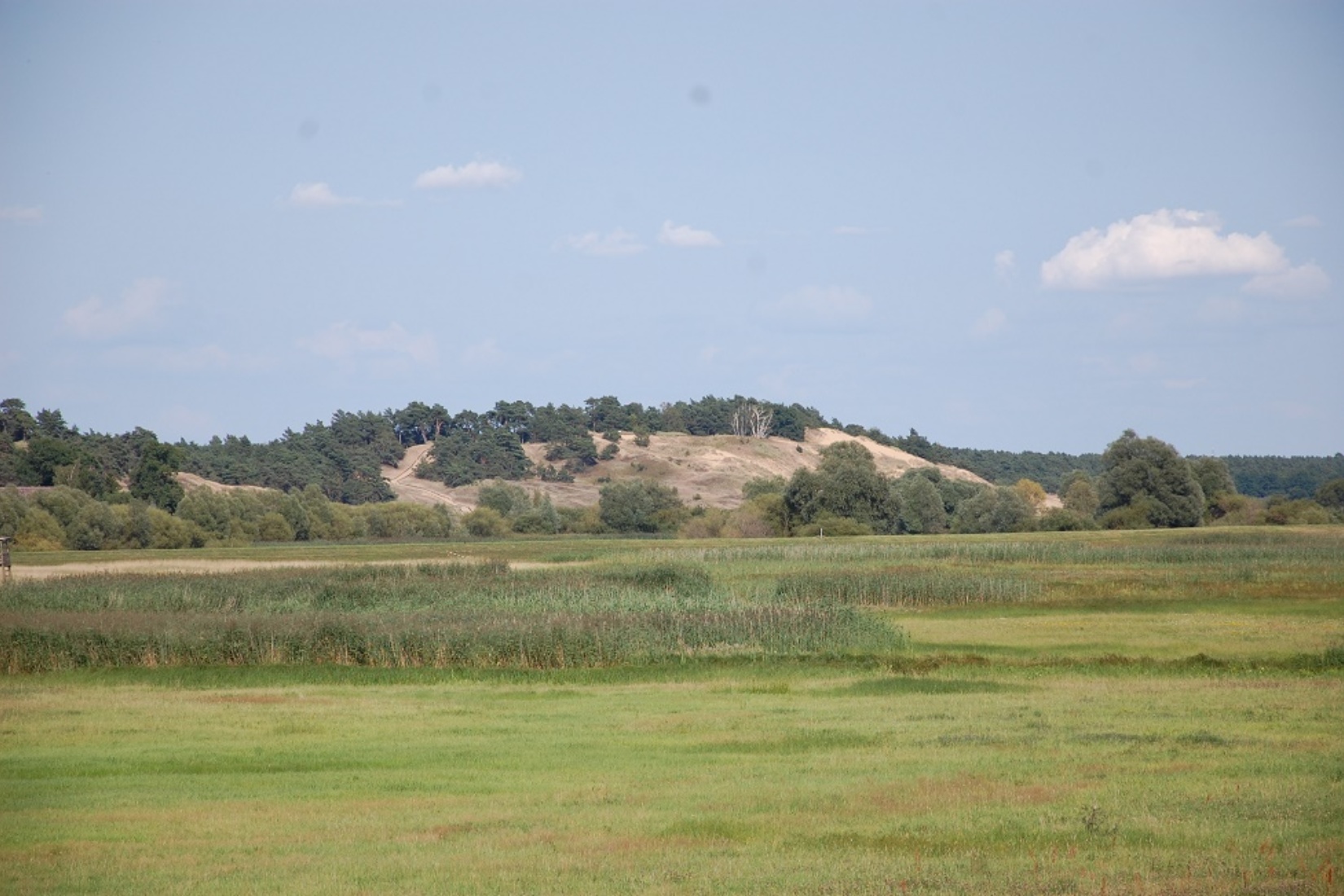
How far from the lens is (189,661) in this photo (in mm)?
38906

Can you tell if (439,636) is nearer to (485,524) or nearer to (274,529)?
(274,529)

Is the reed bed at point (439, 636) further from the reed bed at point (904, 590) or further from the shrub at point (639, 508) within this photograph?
the shrub at point (639, 508)

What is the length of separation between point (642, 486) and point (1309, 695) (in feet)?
404

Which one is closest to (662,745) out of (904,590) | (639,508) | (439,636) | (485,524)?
(439,636)

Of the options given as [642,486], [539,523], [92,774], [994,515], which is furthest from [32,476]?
[92,774]

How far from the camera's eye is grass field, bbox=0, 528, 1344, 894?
47.8 ft

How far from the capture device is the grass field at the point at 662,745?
573 inches

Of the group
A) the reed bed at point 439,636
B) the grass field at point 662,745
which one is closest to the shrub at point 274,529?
the grass field at point 662,745

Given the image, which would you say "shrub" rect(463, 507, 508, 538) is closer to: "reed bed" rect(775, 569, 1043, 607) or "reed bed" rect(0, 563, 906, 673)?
"reed bed" rect(775, 569, 1043, 607)

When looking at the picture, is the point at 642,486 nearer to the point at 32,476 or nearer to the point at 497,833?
the point at 32,476

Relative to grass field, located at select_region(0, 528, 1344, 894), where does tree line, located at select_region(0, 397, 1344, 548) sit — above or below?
above

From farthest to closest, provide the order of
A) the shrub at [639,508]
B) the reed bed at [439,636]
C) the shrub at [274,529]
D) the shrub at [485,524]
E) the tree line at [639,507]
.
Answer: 1. the shrub at [639,508]
2. the shrub at [485,524]
3. the shrub at [274,529]
4. the tree line at [639,507]
5. the reed bed at [439,636]

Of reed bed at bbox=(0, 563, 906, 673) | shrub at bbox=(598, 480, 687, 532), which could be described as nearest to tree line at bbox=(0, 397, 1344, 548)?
shrub at bbox=(598, 480, 687, 532)

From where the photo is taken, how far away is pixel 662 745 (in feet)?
74.5
